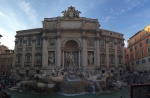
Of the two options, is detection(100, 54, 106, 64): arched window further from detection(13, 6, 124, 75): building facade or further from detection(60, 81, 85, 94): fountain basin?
detection(60, 81, 85, 94): fountain basin

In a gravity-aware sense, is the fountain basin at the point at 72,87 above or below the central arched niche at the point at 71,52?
below

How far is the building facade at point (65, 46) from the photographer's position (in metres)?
31.8

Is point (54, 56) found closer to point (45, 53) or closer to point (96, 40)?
point (45, 53)

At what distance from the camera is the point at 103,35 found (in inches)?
1416

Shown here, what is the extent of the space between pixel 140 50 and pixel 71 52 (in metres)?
19.3

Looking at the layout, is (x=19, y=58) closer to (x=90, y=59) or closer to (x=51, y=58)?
(x=51, y=58)

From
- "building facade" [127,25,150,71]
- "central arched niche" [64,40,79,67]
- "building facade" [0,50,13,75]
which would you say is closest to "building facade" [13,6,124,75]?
"central arched niche" [64,40,79,67]

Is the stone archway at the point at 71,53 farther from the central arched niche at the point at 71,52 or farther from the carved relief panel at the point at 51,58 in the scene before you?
the carved relief panel at the point at 51,58

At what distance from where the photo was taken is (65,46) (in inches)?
1304

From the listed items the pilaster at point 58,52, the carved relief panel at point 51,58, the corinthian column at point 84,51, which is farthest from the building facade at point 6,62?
the corinthian column at point 84,51

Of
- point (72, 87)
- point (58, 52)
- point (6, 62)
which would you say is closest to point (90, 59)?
point (58, 52)

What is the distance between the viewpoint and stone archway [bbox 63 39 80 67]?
104ft

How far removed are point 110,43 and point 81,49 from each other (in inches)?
373

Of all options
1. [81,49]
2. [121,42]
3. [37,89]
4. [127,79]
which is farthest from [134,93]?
[121,42]
